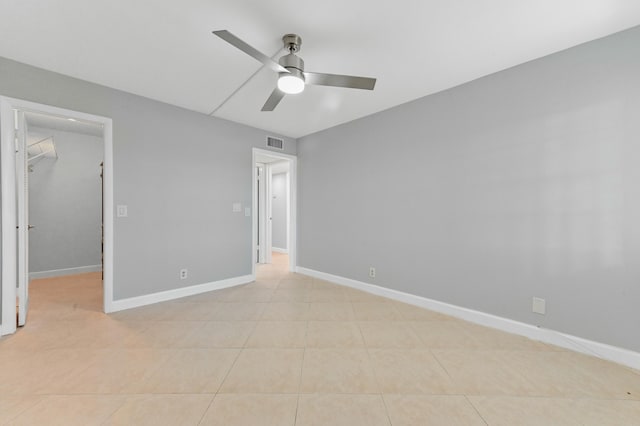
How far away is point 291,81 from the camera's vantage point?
1.91 m

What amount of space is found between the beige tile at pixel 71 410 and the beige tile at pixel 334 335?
135 centimetres

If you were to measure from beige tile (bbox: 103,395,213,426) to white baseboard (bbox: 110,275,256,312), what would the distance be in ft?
5.84

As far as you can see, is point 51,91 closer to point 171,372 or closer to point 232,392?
point 171,372

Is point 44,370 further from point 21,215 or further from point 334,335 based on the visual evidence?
point 334,335

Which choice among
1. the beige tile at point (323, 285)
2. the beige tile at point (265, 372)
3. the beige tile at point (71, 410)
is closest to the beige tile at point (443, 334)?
the beige tile at point (265, 372)

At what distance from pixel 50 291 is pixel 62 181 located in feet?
6.92

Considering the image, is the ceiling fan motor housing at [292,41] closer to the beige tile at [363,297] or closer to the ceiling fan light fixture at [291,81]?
the ceiling fan light fixture at [291,81]

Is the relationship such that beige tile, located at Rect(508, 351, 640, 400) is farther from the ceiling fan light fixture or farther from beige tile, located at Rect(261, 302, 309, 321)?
the ceiling fan light fixture

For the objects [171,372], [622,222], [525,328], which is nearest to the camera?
[171,372]

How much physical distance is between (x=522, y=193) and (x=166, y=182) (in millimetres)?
3997

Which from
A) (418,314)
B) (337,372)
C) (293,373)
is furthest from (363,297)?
(293,373)

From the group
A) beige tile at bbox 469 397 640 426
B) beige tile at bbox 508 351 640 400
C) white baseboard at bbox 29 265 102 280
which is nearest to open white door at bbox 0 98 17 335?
white baseboard at bbox 29 265 102 280

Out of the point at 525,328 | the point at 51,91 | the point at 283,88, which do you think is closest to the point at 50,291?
the point at 51,91

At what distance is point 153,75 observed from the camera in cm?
261
